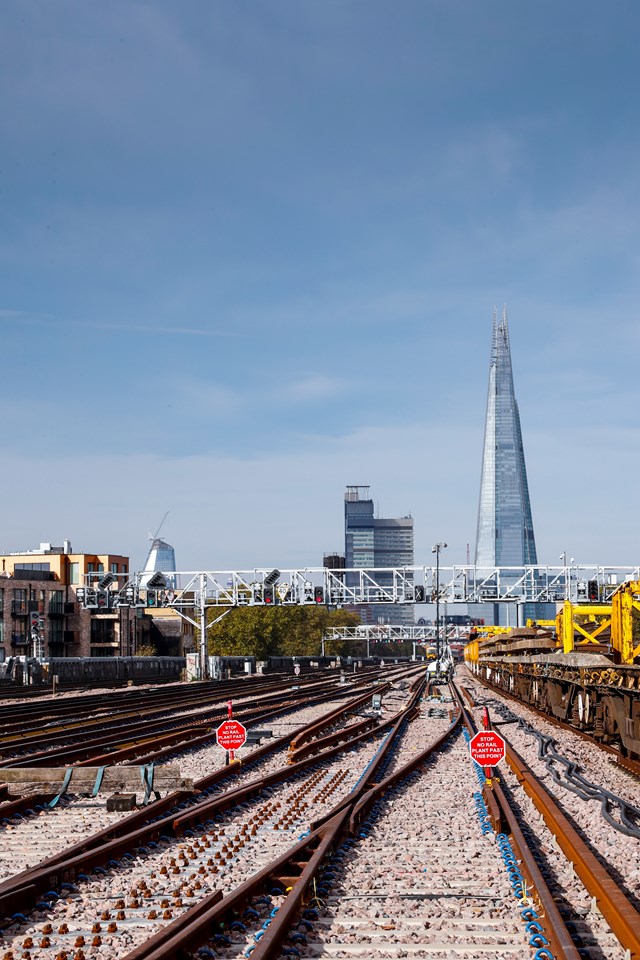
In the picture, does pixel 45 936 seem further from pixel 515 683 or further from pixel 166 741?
pixel 515 683

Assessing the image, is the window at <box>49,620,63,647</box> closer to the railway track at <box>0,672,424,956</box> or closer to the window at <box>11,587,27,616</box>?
the window at <box>11,587,27,616</box>

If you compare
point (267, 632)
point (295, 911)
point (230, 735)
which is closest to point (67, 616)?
point (267, 632)

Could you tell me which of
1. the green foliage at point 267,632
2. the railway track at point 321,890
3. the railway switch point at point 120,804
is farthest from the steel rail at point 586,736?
the green foliage at point 267,632

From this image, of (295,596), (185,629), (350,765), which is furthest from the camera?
(185,629)

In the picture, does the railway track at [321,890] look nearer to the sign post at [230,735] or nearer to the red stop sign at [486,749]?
the red stop sign at [486,749]

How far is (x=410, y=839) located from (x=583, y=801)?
4.13 m

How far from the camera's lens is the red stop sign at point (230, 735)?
18.1 m

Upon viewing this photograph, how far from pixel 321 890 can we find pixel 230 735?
30.2 ft

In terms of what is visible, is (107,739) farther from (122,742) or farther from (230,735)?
(230,735)

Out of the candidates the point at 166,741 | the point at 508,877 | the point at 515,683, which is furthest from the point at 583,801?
the point at 515,683

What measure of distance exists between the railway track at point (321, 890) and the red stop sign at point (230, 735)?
3314 mm

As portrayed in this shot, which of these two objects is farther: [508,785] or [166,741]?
[166,741]

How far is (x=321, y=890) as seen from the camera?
360 inches

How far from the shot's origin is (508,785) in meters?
17.0
